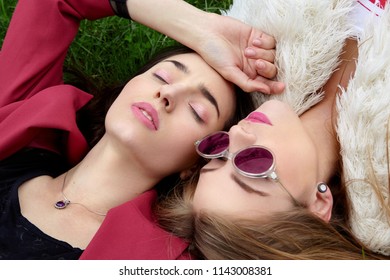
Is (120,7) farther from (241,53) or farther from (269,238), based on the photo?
(269,238)

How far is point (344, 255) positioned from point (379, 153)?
52cm

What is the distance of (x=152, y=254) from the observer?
2.41 meters

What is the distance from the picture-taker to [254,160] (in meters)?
2.32

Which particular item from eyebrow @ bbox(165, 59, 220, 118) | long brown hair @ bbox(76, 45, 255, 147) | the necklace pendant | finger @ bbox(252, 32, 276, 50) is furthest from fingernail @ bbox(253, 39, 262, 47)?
the necklace pendant

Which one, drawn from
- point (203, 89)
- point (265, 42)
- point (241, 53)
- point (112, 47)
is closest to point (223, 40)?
point (241, 53)

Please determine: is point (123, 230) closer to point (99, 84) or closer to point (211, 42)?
point (211, 42)

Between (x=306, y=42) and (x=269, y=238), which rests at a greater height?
(x=306, y=42)

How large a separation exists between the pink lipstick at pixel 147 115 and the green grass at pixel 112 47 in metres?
1.22

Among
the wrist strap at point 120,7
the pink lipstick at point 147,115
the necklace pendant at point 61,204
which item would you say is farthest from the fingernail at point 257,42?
the necklace pendant at point 61,204

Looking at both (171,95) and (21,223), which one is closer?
(171,95)

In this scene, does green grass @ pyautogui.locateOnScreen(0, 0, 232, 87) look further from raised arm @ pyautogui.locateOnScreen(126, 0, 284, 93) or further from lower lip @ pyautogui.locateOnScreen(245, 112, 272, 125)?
lower lip @ pyautogui.locateOnScreen(245, 112, 272, 125)

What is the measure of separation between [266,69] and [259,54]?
0.10m

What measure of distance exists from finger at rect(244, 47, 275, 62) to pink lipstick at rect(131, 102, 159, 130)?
643 millimetres
